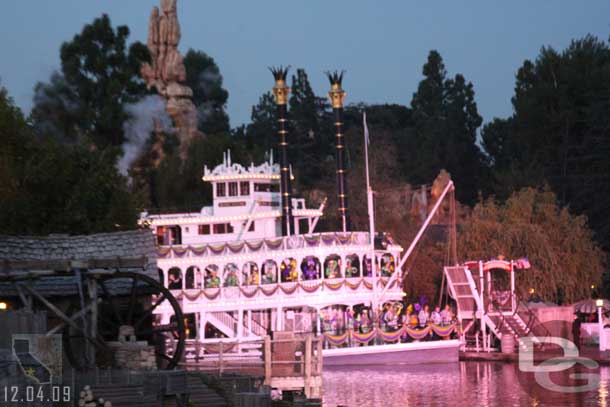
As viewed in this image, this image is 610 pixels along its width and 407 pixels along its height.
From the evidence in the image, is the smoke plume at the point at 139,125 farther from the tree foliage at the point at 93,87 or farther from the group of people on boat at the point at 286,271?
the group of people on boat at the point at 286,271

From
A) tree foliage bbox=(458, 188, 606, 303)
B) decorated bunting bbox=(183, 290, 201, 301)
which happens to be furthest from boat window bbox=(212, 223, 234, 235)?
tree foliage bbox=(458, 188, 606, 303)

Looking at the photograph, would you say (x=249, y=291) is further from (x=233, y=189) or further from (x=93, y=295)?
(x=93, y=295)

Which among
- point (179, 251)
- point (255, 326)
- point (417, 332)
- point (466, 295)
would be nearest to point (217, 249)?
point (179, 251)

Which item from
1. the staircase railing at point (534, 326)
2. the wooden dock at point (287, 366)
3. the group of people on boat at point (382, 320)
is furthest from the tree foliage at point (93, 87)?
the wooden dock at point (287, 366)

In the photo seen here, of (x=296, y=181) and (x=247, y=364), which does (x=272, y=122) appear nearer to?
(x=296, y=181)

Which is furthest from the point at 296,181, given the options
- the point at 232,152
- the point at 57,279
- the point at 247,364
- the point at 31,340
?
the point at 31,340

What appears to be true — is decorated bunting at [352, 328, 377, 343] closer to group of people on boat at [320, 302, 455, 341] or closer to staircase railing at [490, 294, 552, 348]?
group of people on boat at [320, 302, 455, 341]

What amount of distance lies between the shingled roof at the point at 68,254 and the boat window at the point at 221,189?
21751 mm

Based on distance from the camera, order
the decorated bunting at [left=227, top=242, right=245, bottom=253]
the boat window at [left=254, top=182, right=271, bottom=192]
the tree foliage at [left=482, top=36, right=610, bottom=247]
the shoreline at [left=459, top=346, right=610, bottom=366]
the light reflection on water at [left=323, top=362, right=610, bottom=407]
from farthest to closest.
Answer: the tree foliage at [left=482, top=36, right=610, bottom=247], the boat window at [left=254, top=182, right=271, bottom=192], the decorated bunting at [left=227, top=242, right=245, bottom=253], the shoreline at [left=459, top=346, right=610, bottom=366], the light reflection on water at [left=323, top=362, right=610, bottom=407]

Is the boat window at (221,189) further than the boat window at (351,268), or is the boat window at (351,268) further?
the boat window at (221,189)

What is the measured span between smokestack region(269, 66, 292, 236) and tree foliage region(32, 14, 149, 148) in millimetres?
10219

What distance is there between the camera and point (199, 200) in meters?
61.4

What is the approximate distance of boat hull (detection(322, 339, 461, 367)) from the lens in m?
41.1

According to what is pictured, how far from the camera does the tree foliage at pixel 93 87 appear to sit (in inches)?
2299
